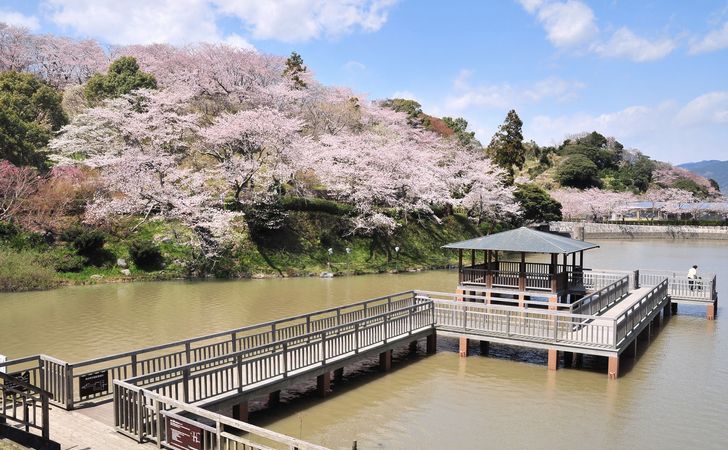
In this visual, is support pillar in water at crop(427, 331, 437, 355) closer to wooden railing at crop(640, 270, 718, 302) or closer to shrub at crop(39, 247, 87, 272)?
wooden railing at crop(640, 270, 718, 302)

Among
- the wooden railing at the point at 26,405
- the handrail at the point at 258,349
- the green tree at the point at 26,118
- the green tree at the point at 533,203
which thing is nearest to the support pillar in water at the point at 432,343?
the handrail at the point at 258,349

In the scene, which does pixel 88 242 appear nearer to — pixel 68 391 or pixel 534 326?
pixel 68 391

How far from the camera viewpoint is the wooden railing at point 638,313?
16.0 meters

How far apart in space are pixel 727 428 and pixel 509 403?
4.74 meters

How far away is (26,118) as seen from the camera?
41.6 m

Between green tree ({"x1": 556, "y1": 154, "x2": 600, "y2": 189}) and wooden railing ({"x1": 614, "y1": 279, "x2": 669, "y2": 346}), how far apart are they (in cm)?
8277

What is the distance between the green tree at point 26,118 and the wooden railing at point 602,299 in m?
35.0

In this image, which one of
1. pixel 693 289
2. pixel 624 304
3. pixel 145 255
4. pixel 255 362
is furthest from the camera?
pixel 145 255

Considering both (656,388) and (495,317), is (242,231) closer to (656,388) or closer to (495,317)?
(495,317)

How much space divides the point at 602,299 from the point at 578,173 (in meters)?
88.5

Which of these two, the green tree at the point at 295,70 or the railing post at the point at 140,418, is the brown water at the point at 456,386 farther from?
the green tree at the point at 295,70

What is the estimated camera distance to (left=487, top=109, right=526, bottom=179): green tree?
Result: 6812 cm

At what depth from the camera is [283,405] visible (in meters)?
13.4

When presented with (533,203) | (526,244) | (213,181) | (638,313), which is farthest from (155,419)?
(533,203)
